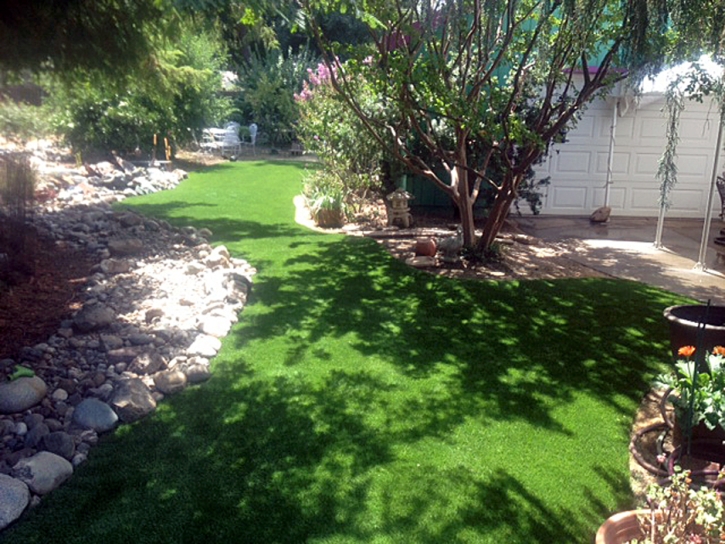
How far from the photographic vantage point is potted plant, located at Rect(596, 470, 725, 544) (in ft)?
7.92

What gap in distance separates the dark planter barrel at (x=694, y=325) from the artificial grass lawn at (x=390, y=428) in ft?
2.03

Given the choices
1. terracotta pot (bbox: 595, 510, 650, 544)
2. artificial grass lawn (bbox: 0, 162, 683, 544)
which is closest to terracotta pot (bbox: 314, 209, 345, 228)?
artificial grass lawn (bbox: 0, 162, 683, 544)

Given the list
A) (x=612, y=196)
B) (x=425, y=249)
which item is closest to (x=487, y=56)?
(x=425, y=249)

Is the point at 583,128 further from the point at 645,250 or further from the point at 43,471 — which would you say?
the point at 43,471

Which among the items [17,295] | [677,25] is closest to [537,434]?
[677,25]

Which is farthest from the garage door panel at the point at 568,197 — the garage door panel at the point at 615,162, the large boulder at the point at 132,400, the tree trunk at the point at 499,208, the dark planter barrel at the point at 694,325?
the large boulder at the point at 132,400

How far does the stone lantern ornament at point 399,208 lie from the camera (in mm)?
10203

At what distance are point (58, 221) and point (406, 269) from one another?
5.28 meters

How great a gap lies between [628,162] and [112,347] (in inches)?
400

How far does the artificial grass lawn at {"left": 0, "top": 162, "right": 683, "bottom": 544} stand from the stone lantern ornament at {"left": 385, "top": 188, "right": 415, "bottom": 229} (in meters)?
3.47

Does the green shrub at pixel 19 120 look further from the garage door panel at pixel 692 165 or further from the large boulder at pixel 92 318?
the garage door panel at pixel 692 165

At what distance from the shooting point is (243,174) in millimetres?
17016

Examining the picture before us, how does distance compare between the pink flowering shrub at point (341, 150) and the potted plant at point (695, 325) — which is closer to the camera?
the potted plant at point (695, 325)

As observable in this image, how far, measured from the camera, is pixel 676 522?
8.18ft
